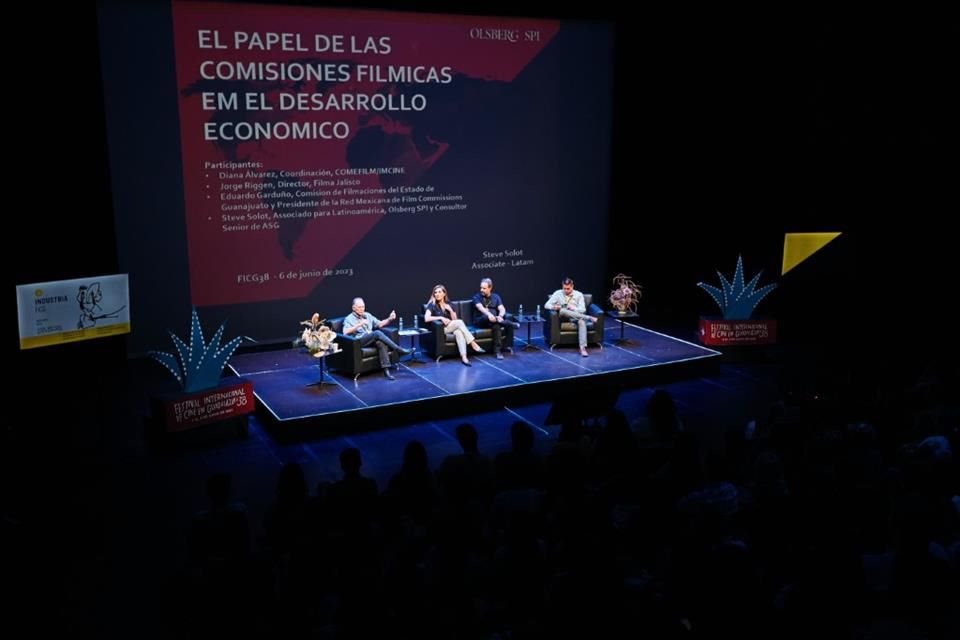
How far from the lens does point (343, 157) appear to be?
10242 millimetres

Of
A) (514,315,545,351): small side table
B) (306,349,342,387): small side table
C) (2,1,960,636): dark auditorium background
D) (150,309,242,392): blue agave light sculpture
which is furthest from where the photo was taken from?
(514,315,545,351): small side table

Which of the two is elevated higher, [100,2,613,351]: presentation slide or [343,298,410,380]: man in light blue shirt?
[100,2,613,351]: presentation slide

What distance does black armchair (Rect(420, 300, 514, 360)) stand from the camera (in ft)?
30.7

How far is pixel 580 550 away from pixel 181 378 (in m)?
4.73

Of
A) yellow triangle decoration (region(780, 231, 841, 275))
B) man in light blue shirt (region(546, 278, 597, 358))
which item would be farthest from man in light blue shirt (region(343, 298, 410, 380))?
yellow triangle decoration (region(780, 231, 841, 275))

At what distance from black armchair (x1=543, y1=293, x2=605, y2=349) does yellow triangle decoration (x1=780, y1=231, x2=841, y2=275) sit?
292 cm

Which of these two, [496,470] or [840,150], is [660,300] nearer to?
[840,150]

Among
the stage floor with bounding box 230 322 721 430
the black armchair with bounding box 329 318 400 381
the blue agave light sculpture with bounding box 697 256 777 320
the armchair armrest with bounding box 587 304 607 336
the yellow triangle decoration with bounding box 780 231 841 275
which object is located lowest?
the stage floor with bounding box 230 322 721 430

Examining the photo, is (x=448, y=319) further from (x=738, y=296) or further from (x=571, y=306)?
(x=738, y=296)

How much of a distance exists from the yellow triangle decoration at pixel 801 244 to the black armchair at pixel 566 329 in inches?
115

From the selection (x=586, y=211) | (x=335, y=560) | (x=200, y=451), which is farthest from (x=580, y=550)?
(x=586, y=211)

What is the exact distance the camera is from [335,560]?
3.94m

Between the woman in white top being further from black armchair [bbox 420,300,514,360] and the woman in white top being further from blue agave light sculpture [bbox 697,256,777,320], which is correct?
blue agave light sculpture [bbox 697,256,777,320]

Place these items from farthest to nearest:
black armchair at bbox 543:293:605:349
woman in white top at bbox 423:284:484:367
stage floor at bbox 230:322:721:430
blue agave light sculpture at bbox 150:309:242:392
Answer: black armchair at bbox 543:293:605:349 < woman in white top at bbox 423:284:484:367 < stage floor at bbox 230:322:721:430 < blue agave light sculpture at bbox 150:309:242:392
